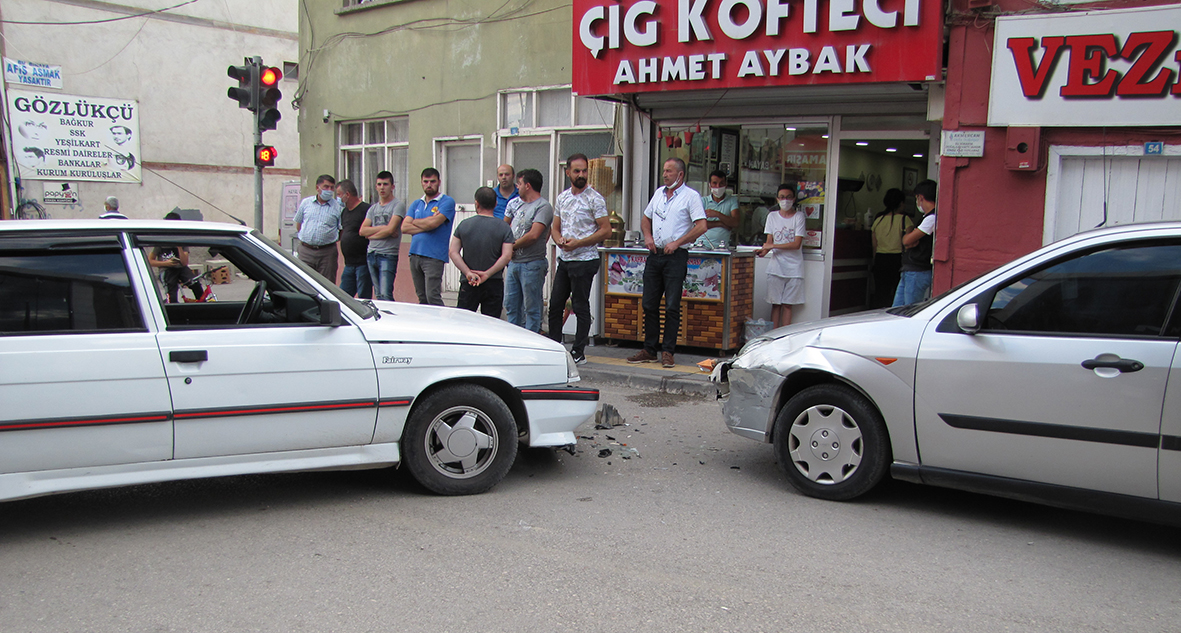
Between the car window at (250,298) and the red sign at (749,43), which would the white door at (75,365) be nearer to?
the car window at (250,298)

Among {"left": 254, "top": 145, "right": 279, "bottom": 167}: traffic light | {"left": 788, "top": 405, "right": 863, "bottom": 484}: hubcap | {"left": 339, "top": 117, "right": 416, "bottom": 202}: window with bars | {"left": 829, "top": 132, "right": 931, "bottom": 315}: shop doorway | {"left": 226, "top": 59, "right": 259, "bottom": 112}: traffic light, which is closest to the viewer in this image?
Result: {"left": 788, "top": 405, "right": 863, "bottom": 484}: hubcap

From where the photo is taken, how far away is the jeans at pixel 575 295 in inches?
350

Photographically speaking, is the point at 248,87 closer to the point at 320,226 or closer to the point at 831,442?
the point at 320,226

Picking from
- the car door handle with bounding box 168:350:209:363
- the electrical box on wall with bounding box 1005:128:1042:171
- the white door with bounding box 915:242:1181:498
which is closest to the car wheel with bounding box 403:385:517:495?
the car door handle with bounding box 168:350:209:363

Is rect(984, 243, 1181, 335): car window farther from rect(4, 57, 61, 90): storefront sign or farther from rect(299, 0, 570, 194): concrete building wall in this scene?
rect(4, 57, 61, 90): storefront sign

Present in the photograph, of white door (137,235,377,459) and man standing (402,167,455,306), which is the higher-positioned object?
man standing (402,167,455,306)

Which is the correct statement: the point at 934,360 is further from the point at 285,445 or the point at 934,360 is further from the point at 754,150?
the point at 754,150

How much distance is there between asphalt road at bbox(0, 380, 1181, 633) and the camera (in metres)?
3.51

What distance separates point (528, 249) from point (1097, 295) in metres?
5.55

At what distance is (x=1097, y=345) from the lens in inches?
166

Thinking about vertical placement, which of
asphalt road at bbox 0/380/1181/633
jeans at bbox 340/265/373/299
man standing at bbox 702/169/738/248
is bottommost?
asphalt road at bbox 0/380/1181/633

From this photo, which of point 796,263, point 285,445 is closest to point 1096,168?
point 796,263

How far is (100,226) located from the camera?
4.42 meters

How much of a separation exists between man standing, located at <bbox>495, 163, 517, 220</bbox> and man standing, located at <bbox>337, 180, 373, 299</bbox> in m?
1.92
